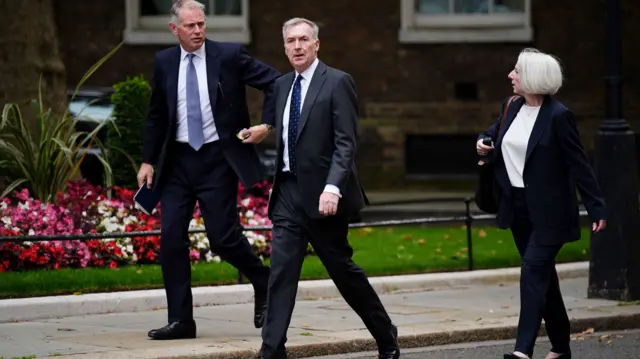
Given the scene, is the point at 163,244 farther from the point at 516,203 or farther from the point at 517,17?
the point at 517,17

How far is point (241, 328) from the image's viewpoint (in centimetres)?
955

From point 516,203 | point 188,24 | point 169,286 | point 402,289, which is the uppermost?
point 188,24

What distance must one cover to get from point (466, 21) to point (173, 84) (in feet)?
48.3

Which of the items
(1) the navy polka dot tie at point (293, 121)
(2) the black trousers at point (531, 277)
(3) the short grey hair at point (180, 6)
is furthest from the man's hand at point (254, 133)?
(2) the black trousers at point (531, 277)

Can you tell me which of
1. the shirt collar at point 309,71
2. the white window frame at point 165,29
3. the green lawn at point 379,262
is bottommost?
the green lawn at point 379,262

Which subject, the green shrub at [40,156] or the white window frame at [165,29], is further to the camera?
the white window frame at [165,29]

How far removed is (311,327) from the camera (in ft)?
31.6

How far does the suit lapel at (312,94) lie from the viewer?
7.84 m

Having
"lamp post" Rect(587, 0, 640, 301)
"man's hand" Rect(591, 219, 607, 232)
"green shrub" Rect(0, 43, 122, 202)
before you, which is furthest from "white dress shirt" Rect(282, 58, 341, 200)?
"green shrub" Rect(0, 43, 122, 202)

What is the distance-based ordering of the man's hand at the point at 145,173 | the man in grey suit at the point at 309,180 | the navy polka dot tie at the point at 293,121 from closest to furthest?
1. the man in grey suit at the point at 309,180
2. the navy polka dot tie at the point at 293,121
3. the man's hand at the point at 145,173

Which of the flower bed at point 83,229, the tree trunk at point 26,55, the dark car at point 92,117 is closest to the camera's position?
the flower bed at point 83,229

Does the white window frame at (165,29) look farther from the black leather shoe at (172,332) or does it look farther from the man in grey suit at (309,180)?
the man in grey suit at (309,180)

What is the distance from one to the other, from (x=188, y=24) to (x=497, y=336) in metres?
2.88

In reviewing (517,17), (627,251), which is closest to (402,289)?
(627,251)
